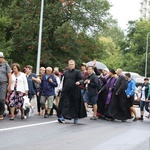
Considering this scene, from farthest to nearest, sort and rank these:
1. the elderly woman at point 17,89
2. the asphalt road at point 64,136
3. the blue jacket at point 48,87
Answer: the blue jacket at point 48,87 < the elderly woman at point 17,89 < the asphalt road at point 64,136

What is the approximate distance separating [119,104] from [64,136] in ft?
19.3

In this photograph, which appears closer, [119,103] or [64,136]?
[64,136]

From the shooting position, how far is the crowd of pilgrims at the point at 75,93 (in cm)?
1347

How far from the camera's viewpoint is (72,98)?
13477 mm

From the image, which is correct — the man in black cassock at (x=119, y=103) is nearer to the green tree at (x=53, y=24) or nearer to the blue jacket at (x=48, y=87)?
the blue jacket at (x=48, y=87)

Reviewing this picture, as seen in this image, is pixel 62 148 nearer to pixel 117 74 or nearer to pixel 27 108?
pixel 27 108

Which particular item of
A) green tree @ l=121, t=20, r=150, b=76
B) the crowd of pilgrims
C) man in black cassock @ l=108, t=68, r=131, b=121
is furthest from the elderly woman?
green tree @ l=121, t=20, r=150, b=76

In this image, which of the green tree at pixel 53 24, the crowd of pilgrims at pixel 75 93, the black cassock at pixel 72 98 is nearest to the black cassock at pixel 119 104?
the crowd of pilgrims at pixel 75 93

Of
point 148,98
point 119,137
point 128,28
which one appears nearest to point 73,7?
point 148,98

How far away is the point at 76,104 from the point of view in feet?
44.1

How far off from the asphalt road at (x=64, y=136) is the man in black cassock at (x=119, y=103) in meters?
2.60

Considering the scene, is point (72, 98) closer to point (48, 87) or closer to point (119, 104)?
point (48, 87)

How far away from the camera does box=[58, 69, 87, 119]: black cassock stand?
1339 centimetres

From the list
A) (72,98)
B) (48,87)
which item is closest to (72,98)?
(72,98)
